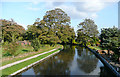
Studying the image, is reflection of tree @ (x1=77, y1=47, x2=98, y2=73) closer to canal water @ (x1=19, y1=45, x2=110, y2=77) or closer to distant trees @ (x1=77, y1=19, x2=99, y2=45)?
canal water @ (x1=19, y1=45, x2=110, y2=77)

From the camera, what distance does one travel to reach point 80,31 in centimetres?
5884

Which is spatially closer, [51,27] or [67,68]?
[67,68]

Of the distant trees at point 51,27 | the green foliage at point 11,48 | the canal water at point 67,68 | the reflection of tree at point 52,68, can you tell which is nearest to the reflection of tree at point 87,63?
the canal water at point 67,68

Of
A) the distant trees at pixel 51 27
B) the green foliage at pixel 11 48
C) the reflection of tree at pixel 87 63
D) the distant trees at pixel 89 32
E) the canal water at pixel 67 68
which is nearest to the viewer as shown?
the canal water at pixel 67 68

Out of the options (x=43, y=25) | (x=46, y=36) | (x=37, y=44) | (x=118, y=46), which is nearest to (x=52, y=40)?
(x=46, y=36)

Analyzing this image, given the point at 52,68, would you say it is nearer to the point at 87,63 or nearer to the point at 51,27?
the point at 87,63

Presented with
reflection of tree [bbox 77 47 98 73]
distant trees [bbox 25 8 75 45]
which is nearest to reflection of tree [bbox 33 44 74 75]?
reflection of tree [bbox 77 47 98 73]

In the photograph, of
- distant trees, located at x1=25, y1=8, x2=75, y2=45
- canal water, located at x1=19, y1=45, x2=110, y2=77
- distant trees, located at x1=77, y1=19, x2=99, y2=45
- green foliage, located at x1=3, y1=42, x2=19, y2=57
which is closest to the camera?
canal water, located at x1=19, y1=45, x2=110, y2=77

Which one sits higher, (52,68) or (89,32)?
(89,32)

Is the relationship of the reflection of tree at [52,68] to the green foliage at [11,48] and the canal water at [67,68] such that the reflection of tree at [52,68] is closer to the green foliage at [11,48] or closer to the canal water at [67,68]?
the canal water at [67,68]

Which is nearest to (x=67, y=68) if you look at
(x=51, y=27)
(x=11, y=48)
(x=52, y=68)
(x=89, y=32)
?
(x=52, y=68)

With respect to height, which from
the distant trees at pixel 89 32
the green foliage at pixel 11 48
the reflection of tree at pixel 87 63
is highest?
the distant trees at pixel 89 32

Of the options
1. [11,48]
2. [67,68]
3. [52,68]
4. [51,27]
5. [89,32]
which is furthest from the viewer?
[89,32]

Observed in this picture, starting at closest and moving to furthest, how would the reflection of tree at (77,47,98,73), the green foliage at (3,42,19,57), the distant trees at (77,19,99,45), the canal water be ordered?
the canal water, the reflection of tree at (77,47,98,73), the green foliage at (3,42,19,57), the distant trees at (77,19,99,45)
